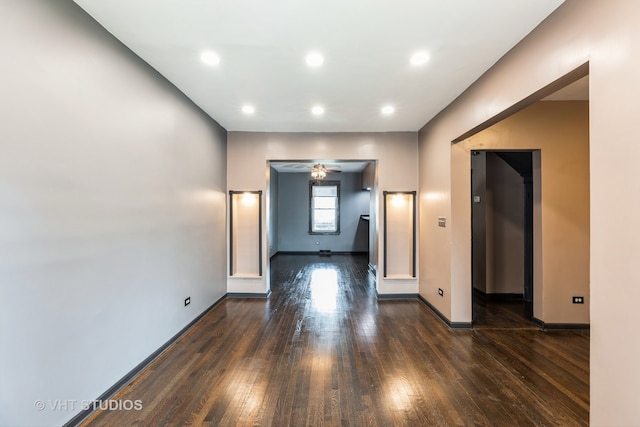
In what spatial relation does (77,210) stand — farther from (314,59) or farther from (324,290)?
(324,290)

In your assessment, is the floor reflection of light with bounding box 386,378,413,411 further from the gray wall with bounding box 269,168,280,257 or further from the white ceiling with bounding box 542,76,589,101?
the gray wall with bounding box 269,168,280,257

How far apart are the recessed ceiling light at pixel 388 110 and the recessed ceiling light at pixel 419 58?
1.15m

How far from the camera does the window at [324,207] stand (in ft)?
34.7

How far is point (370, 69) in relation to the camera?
9.52ft

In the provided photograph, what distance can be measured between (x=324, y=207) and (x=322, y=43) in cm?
828

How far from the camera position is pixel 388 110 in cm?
407

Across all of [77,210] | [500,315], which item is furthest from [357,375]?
[500,315]

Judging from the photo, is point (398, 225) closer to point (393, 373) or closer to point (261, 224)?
point (261, 224)

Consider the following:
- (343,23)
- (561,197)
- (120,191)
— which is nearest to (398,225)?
(561,197)

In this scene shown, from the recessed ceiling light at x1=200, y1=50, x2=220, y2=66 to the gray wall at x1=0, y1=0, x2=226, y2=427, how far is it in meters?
0.63

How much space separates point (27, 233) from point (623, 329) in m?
3.47

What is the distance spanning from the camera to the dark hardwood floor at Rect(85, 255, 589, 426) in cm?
215

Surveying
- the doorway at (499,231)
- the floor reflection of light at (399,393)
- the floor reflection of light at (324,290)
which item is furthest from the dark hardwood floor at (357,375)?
the doorway at (499,231)

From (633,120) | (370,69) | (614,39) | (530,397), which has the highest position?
(370,69)
